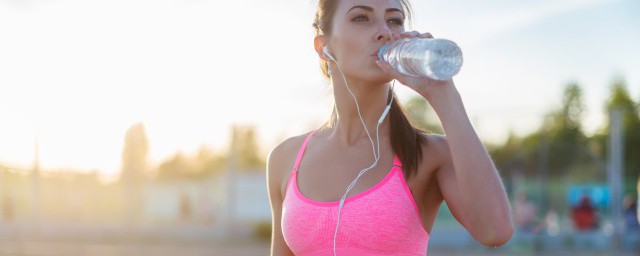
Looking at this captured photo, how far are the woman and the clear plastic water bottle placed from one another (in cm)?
4

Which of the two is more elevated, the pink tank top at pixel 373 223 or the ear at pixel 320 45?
the ear at pixel 320 45

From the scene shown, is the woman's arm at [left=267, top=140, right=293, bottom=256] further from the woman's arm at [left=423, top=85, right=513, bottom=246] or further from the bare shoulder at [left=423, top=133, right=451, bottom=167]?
the woman's arm at [left=423, top=85, right=513, bottom=246]

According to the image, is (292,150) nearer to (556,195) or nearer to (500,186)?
(500,186)

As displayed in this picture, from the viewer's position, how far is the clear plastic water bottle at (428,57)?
1572 millimetres

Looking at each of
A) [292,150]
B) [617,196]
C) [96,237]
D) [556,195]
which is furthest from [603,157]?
[292,150]

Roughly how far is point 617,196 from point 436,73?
15.0 meters

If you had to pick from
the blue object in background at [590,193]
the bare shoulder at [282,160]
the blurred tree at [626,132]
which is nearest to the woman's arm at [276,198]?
the bare shoulder at [282,160]

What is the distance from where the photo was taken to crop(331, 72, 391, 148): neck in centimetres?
206

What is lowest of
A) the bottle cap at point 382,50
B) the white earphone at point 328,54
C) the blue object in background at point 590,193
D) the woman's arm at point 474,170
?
the blue object in background at point 590,193

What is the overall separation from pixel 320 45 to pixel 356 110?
0.21 m

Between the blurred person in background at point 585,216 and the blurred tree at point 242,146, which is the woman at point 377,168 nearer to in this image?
the blurred person in background at point 585,216

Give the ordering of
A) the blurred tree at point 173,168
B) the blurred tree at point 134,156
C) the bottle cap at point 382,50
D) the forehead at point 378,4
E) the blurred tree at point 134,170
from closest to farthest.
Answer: the bottle cap at point 382,50 < the forehead at point 378,4 < the blurred tree at point 134,170 < the blurred tree at point 134,156 < the blurred tree at point 173,168

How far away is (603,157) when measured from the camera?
655 inches

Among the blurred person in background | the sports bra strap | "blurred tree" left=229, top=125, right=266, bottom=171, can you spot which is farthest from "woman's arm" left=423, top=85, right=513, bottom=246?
"blurred tree" left=229, top=125, right=266, bottom=171
